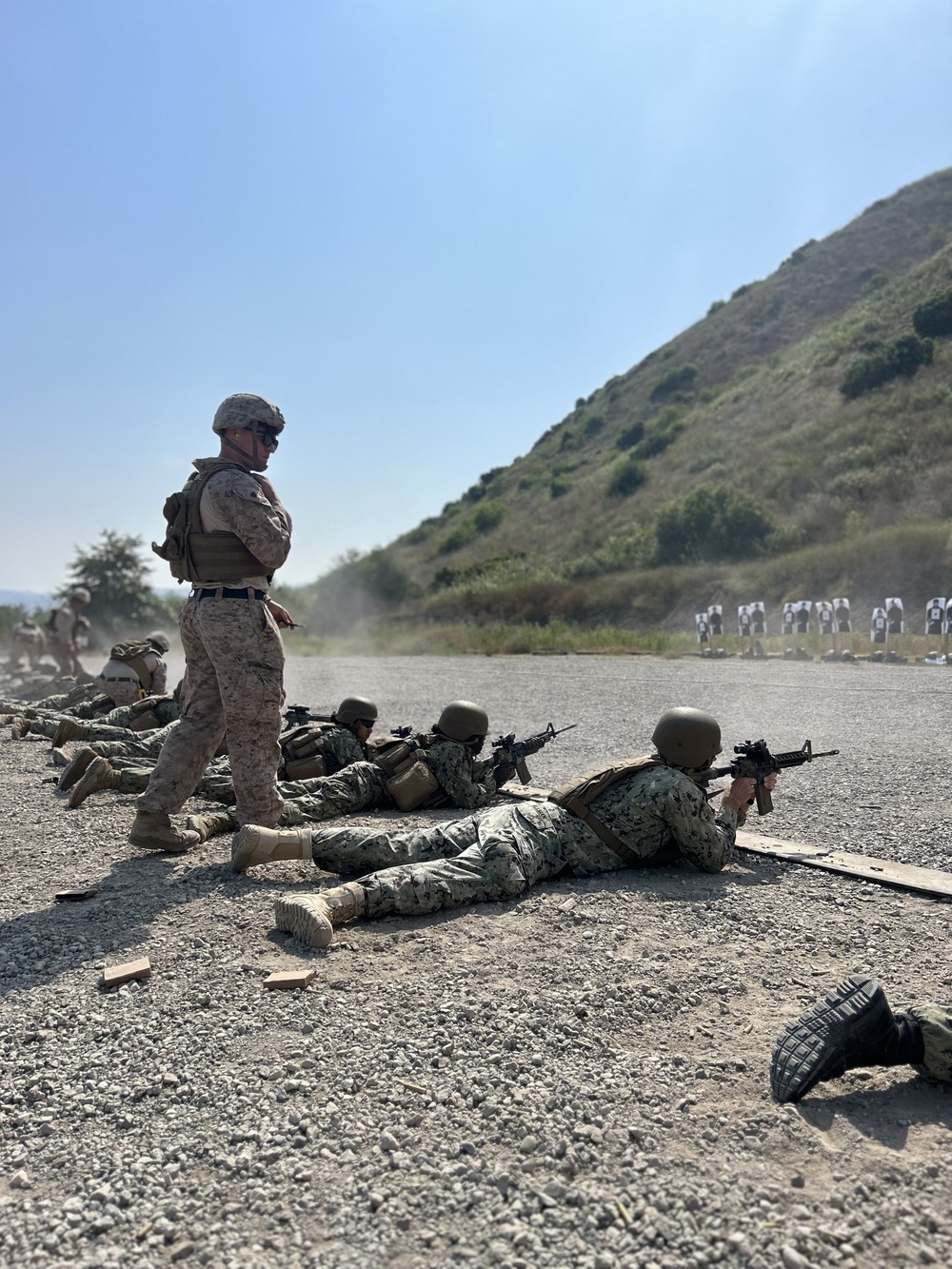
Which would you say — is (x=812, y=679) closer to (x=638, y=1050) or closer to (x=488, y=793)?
(x=488, y=793)

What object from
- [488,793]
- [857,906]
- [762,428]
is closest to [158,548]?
[488,793]

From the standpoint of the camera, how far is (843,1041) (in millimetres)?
2807

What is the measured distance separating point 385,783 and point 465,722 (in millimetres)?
798

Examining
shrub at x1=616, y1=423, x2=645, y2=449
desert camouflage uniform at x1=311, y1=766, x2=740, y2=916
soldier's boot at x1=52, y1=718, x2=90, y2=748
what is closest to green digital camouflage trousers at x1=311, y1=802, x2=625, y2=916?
desert camouflage uniform at x1=311, y1=766, x2=740, y2=916

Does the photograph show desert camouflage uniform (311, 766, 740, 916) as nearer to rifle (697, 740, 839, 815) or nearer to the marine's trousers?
rifle (697, 740, 839, 815)

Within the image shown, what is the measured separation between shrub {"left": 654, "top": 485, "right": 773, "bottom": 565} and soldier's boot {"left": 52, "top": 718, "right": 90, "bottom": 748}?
27.3 metres

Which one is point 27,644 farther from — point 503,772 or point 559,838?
point 559,838

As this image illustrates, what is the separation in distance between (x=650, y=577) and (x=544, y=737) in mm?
27058

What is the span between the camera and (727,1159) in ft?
8.21

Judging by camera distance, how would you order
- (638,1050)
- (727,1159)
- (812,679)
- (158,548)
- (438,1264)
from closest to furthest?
(438,1264), (727,1159), (638,1050), (158,548), (812,679)

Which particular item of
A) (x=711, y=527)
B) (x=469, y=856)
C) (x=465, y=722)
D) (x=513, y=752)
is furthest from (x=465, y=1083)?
A: (x=711, y=527)

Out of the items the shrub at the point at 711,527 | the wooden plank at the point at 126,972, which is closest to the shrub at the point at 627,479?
the shrub at the point at 711,527

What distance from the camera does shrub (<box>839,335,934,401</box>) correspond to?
38594 millimetres

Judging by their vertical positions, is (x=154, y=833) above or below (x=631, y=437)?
below
